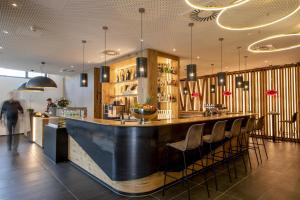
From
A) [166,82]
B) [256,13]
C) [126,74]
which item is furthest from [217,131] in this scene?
[126,74]

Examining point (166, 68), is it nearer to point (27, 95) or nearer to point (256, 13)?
point (256, 13)

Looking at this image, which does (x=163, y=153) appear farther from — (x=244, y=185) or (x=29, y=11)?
(x=29, y=11)

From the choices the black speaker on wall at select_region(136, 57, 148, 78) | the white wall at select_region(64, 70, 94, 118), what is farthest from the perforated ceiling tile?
the white wall at select_region(64, 70, 94, 118)

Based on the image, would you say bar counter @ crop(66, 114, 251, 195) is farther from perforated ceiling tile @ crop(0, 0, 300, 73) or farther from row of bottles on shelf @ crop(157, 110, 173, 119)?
row of bottles on shelf @ crop(157, 110, 173, 119)

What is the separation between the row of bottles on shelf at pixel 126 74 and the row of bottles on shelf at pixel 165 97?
3.73ft

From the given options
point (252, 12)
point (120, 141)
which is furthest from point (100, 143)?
point (252, 12)

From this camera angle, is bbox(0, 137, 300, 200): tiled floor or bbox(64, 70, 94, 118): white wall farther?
bbox(64, 70, 94, 118): white wall

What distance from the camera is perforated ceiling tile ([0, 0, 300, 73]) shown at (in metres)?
2.96

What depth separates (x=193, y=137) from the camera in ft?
9.02

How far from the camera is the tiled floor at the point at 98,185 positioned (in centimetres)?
280

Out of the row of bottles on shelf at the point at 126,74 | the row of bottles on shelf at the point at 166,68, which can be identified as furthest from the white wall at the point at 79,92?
the row of bottles on shelf at the point at 166,68

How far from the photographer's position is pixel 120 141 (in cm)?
279

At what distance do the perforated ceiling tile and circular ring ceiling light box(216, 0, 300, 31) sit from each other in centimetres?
4

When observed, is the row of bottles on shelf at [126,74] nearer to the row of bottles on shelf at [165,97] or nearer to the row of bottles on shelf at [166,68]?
the row of bottles on shelf at [166,68]
